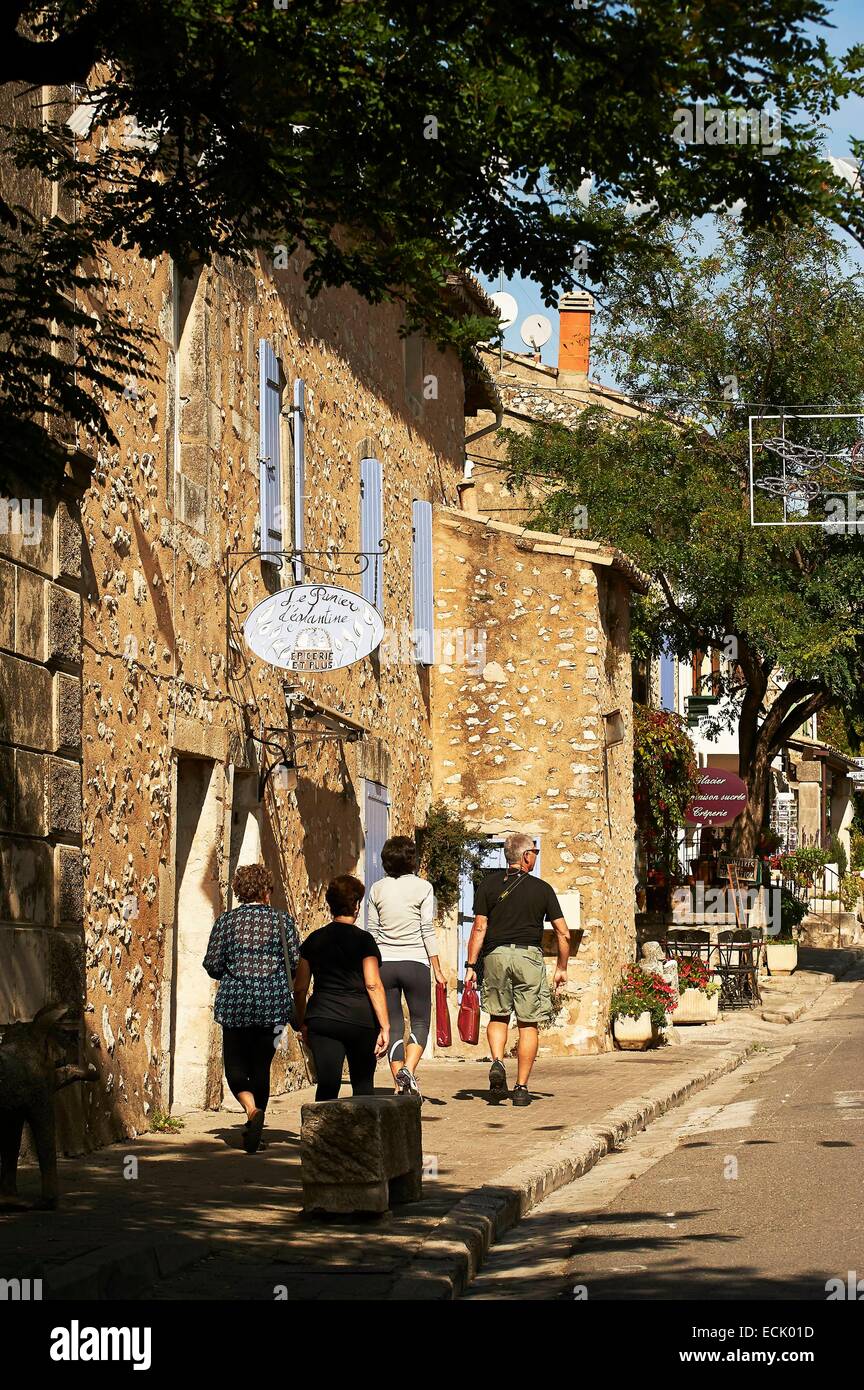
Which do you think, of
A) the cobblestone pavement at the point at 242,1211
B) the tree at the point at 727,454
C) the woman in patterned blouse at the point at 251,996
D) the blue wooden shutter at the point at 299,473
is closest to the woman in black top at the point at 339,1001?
the woman in patterned blouse at the point at 251,996

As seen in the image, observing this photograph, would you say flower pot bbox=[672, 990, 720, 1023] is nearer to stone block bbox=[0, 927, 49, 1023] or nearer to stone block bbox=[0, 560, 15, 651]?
stone block bbox=[0, 927, 49, 1023]

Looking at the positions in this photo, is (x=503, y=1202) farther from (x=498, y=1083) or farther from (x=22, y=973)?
(x=498, y=1083)

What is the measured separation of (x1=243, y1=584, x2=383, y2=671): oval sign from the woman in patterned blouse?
2.69 metres

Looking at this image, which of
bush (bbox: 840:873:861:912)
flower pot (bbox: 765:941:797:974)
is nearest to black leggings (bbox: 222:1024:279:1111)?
flower pot (bbox: 765:941:797:974)

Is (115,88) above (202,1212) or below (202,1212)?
above

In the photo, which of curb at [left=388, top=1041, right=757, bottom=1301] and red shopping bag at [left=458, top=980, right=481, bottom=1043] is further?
red shopping bag at [left=458, top=980, right=481, bottom=1043]

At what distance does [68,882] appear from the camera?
989 cm

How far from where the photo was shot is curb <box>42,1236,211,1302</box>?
18.3 ft

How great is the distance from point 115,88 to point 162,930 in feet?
18.0

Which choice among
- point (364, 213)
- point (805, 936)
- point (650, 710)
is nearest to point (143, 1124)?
point (364, 213)

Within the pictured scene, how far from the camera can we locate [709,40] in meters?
6.64

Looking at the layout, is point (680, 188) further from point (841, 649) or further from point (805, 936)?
point (805, 936)

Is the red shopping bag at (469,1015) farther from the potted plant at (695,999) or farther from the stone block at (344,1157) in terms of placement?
the stone block at (344,1157)

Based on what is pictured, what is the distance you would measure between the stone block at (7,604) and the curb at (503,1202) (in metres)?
3.40
